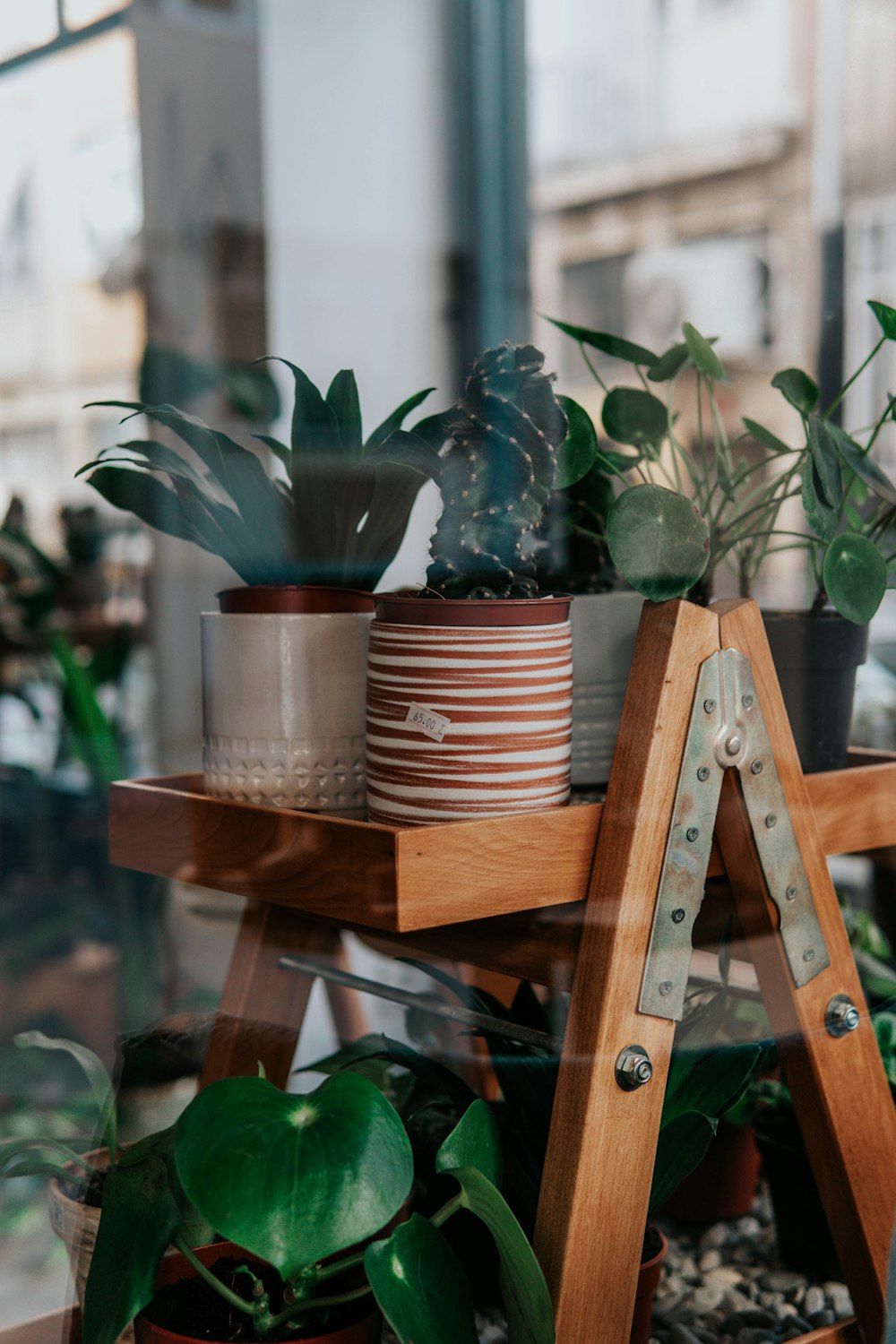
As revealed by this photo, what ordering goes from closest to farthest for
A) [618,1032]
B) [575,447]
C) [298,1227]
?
1. [298,1227]
2. [618,1032]
3. [575,447]

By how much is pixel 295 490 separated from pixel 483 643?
0.21m

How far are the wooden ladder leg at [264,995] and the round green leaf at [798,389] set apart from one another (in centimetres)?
48

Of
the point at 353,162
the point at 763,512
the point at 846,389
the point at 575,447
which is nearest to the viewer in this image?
the point at 575,447

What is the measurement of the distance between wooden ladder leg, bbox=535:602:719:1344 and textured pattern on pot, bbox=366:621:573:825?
0.05 m

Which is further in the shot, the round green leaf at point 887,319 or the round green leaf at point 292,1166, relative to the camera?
the round green leaf at point 887,319

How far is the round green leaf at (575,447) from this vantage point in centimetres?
75

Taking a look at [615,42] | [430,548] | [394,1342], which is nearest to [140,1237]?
[394,1342]

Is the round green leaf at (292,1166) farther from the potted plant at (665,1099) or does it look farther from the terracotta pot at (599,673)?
the terracotta pot at (599,673)

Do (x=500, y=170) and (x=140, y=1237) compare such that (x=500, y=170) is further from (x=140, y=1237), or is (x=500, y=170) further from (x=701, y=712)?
(x=140, y=1237)

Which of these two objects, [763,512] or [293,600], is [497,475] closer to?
[293,600]

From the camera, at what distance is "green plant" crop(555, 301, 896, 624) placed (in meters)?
0.69

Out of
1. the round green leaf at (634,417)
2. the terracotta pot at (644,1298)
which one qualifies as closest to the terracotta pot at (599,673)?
the round green leaf at (634,417)

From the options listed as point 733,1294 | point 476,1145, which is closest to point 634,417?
point 476,1145

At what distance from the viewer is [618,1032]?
25.8 inches
